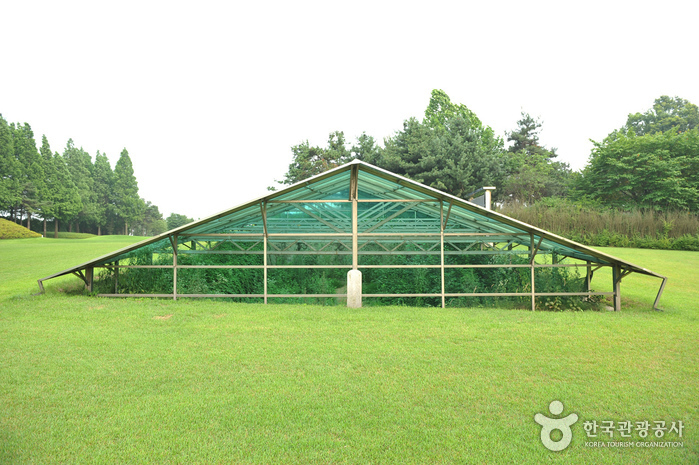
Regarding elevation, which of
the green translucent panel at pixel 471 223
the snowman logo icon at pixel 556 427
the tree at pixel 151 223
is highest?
the tree at pixel 151 223

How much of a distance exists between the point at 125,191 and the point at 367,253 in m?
54.4

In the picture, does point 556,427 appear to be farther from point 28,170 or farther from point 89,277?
point 28,170

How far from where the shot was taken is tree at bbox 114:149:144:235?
5522cm

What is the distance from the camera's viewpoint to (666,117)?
171 feet

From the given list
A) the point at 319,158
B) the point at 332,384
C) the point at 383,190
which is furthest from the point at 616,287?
the point at 319,158

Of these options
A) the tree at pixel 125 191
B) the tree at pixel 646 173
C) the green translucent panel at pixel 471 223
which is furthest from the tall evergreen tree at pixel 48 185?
the tree at pixel 646 173

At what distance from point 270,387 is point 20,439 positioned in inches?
107

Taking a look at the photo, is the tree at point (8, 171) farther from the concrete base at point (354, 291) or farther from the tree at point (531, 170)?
the tree at point (531, 170)

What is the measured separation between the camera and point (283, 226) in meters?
12.6

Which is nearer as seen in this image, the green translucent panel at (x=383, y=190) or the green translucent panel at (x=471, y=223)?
the green translucent panel at (x=383, y=190)

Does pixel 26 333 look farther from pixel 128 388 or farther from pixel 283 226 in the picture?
pixel 283 226

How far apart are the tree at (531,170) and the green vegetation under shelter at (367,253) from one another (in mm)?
27212

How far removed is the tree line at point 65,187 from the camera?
133ft

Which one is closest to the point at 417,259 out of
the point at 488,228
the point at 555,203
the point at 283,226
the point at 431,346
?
the point at 488,228
